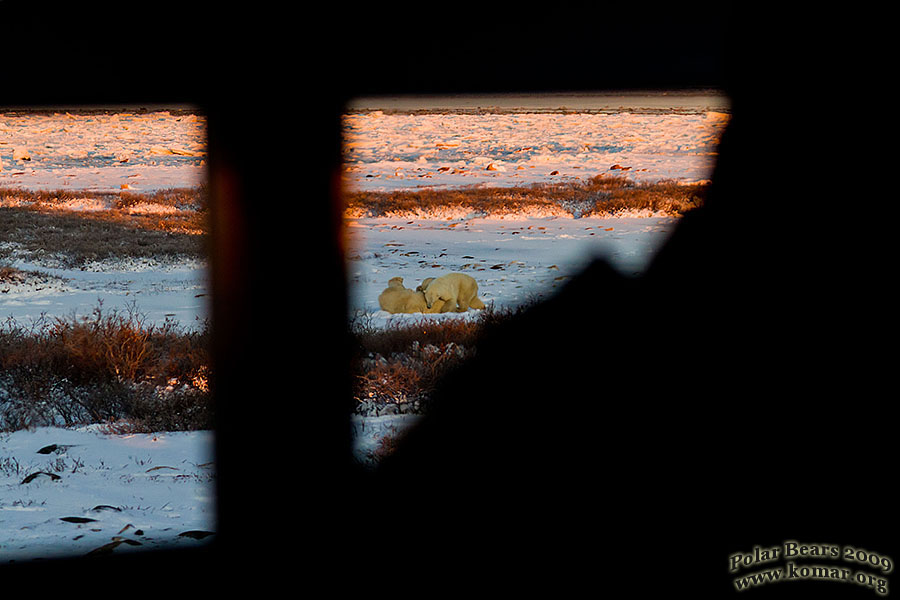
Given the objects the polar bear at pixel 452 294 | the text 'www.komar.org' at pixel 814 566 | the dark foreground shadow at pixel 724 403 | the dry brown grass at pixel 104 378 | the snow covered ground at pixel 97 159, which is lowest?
the dry brown grass at pixel 104 378

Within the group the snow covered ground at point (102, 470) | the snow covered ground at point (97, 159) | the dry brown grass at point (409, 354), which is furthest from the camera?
the snow covered ground at point (97, 159)

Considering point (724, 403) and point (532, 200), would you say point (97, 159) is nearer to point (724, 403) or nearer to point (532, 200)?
point (532, 200)

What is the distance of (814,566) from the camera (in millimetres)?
1171

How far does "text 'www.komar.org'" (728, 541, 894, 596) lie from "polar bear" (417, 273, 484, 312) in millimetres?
7122

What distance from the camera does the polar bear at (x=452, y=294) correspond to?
27.3ft

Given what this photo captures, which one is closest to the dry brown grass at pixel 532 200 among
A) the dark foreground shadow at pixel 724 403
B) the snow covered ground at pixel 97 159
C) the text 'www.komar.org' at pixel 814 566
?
the snow covered ground at pixel 97 159

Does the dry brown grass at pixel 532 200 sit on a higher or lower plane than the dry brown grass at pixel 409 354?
higher

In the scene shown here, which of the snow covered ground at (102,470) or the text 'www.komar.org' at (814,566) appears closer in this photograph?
the text 'www.komar.org' at (814,566)

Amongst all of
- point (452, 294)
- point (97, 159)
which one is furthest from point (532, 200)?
point (97, 159)

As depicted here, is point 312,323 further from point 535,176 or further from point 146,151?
point 146,151

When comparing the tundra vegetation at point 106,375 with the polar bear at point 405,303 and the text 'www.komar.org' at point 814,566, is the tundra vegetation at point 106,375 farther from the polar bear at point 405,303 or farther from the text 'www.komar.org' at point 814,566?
the text 'www.komar.org' at point 814,566

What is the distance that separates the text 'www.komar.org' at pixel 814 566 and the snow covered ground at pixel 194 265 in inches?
20.8

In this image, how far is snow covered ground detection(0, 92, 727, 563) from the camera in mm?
2953

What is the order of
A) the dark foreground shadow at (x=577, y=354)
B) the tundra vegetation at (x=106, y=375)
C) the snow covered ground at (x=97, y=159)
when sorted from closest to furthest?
the dark foreground shadow at (x=577, y=354), the tundra vegetation at (x=106, y=375), the snow covered ground at (x=97, y=159)
